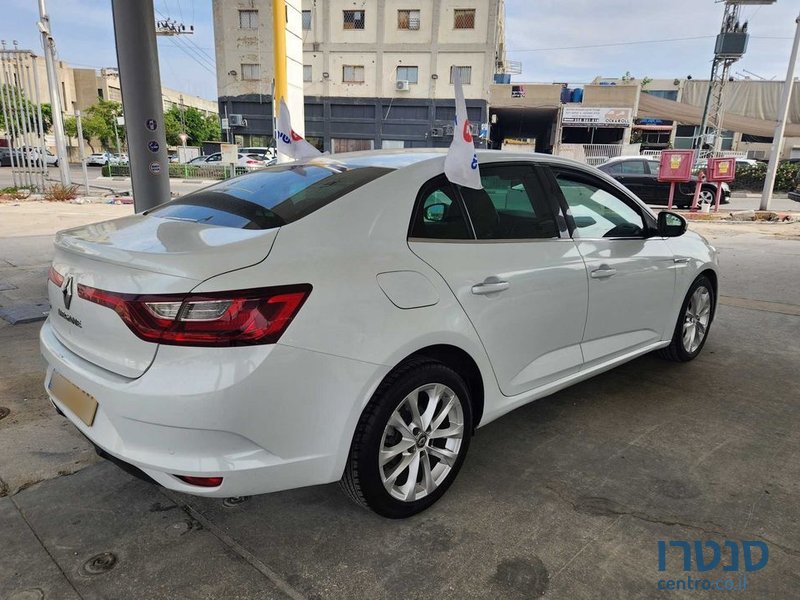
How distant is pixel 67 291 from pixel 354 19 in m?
38.9

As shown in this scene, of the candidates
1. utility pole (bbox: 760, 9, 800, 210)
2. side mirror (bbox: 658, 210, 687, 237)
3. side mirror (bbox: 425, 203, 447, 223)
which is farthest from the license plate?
utility pole (bbox: 760, 9, 800, 210)

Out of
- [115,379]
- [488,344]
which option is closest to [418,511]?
[488,344]

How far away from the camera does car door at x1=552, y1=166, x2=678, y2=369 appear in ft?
10.2

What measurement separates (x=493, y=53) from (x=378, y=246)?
1468 inches

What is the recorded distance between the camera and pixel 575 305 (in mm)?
2953

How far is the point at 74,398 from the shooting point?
85.4 inches

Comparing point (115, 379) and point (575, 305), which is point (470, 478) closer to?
point (575, 305)

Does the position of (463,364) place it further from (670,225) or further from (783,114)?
(783,114)

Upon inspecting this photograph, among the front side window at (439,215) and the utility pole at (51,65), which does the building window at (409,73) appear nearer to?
the utility pole at (51,65)

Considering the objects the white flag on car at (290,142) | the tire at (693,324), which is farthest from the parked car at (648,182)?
the white flag on car at (290,142)

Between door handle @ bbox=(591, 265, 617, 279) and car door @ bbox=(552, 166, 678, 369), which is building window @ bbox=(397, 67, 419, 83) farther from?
door handle @ bbox=(591, 265, 617, 279)

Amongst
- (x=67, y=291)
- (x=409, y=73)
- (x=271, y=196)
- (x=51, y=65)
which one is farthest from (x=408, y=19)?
(x=67, y=291)

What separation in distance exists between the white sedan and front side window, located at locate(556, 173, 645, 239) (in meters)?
0.05

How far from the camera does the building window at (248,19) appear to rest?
36219 mm
